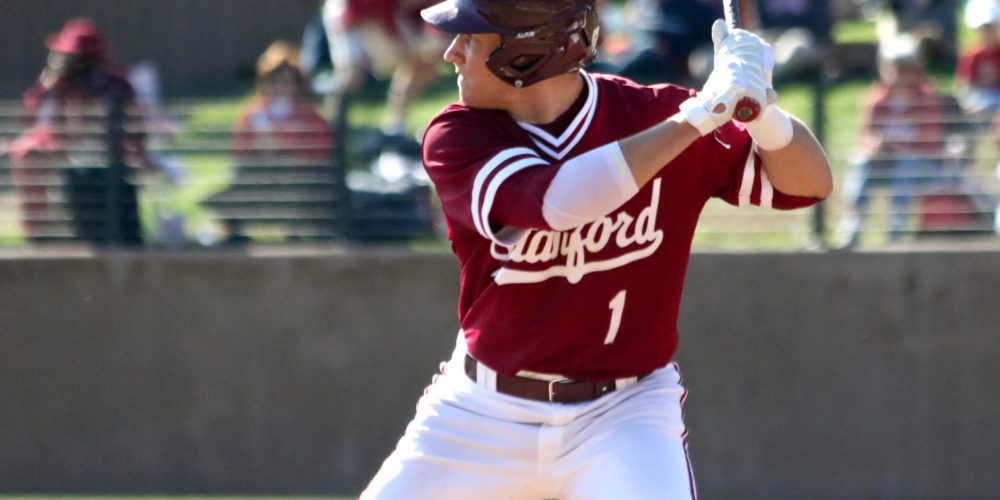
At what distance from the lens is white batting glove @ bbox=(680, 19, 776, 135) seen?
10.7 ft

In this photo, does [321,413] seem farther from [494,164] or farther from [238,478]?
[494,164]

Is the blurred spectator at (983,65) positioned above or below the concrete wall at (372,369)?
above

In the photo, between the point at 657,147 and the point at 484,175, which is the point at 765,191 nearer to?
the point at 657,147

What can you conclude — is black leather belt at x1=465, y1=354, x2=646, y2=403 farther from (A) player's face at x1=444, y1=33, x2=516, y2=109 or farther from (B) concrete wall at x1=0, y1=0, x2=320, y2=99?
(B) concrete wall at x1=0, y1=0, x2=320, y2=99

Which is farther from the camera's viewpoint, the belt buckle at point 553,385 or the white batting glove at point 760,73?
the belt buckle at point 553,385

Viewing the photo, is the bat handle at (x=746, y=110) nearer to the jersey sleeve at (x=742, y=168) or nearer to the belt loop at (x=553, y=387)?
the jersey sleeve at (x=742, y=168)

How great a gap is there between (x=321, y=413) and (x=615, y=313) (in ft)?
12.4

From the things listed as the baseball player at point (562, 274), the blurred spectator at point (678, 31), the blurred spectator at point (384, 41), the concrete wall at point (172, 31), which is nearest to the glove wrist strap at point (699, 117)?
the baseball player at point (562, 274)

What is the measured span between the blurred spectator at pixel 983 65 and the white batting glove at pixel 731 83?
472cm

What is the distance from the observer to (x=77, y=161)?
25.4 ft

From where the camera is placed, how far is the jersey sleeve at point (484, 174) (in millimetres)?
3406

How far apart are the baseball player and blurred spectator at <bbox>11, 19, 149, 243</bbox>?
4.17m

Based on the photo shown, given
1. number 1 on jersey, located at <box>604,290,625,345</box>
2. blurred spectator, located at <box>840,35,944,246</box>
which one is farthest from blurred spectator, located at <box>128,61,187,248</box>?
number 1 on jersey, located at <box>604,290,625,345</box>

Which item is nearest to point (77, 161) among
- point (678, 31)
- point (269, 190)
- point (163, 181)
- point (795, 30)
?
point (163, 181)
